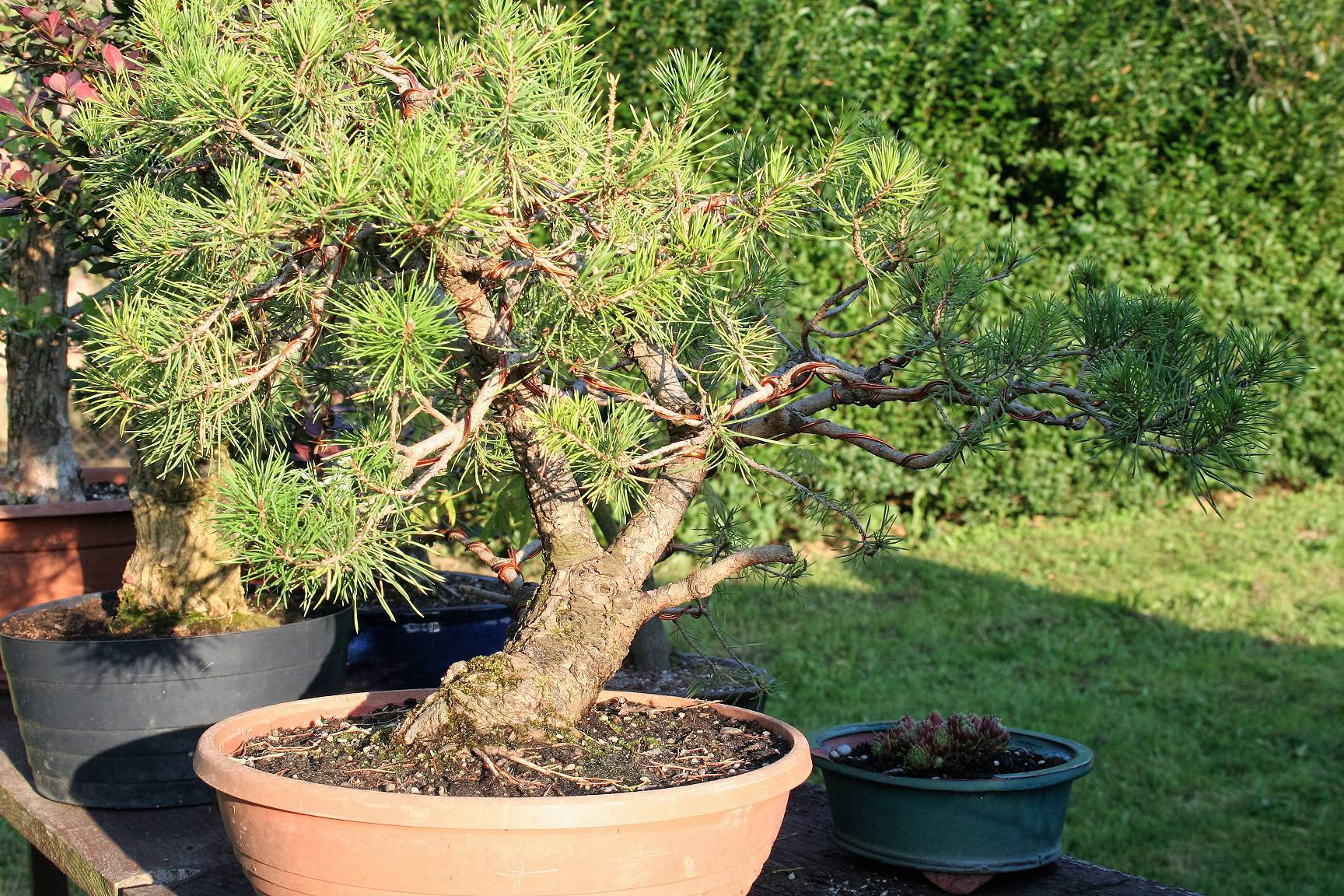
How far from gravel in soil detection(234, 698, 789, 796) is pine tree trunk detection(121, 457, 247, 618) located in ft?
1.68

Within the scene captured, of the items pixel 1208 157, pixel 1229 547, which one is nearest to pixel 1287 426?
pixel 1229 547

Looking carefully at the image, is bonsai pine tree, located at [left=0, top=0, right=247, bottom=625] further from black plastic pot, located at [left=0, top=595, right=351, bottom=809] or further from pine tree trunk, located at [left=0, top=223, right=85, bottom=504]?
black plastic pot, located at [left=0, top=595, right=351, bottom=809]

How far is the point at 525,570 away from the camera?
11.3ft

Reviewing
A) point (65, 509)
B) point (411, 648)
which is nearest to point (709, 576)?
point (411, 648)

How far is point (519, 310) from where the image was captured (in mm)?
1431

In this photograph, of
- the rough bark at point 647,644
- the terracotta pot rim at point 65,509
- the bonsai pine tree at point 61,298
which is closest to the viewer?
the bonsai pine tree at point 61,298

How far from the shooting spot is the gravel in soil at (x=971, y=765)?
5.01 feet

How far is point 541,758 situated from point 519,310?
0.54m

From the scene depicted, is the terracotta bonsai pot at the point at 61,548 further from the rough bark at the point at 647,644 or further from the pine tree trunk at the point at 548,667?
the pine tree trunk at the point at 548,667

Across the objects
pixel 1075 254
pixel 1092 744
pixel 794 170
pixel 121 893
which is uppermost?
pixel 1075 254

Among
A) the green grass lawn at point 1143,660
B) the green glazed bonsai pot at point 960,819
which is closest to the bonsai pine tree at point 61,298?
the green glazed bonsai pot at point 960,819

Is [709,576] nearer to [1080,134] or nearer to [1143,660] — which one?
[1143,660]

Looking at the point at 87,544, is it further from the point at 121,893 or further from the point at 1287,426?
the point at 1287,426

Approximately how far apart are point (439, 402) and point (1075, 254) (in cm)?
416
